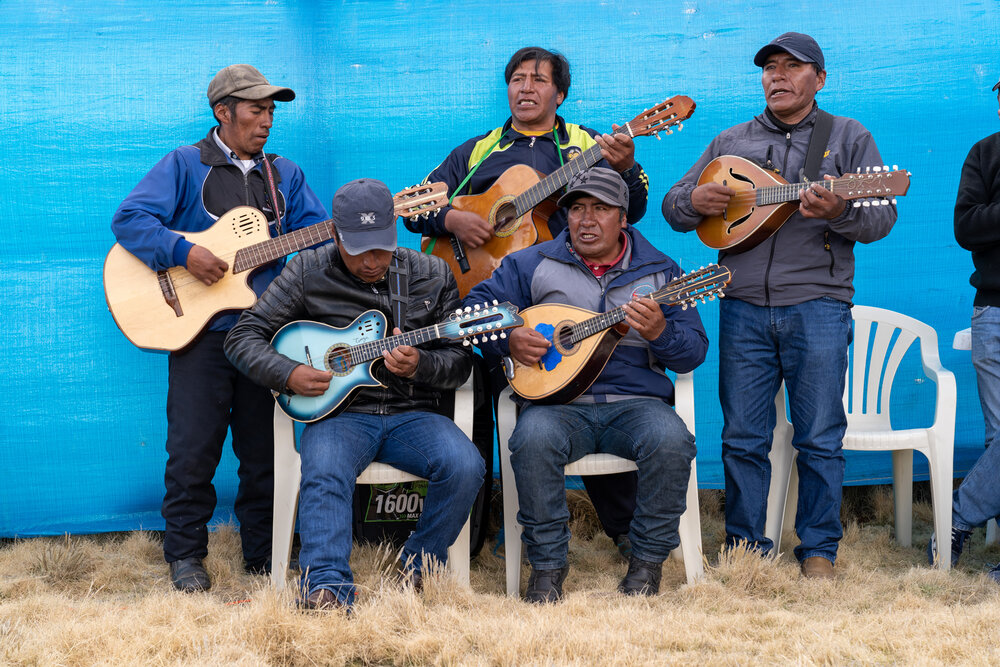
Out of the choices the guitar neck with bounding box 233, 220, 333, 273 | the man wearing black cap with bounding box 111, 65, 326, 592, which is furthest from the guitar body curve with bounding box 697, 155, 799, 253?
the man wearing black cap with bounding box 111, 65, 326, 592

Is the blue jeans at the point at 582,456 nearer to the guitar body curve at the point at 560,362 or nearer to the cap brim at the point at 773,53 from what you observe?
the guitar body curve at the point at 560,362

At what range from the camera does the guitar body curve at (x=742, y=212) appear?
356cm

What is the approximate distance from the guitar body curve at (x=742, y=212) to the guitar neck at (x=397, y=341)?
1.12 metres

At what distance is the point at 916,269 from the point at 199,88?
3307mm

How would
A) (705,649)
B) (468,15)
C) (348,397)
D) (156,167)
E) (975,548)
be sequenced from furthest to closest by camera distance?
1. (468,15)
2. (975,548)
3. (156,167)
4. (348,397)
5. (705,649)

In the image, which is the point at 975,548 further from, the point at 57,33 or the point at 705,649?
the point at 57,33

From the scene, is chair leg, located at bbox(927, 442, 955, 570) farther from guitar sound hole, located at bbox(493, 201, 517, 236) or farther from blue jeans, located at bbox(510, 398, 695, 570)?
guitar sound hole, located at bbox(493, 201, 517, 236)

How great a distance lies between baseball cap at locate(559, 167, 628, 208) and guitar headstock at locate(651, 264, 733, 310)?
1.27 feet

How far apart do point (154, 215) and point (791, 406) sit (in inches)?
99.4

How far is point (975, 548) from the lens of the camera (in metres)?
4.04

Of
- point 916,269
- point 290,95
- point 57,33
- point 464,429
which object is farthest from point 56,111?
point 916,269

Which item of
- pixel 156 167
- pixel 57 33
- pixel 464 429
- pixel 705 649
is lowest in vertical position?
pixel 705 649

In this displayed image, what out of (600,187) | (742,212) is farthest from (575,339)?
(742,212)

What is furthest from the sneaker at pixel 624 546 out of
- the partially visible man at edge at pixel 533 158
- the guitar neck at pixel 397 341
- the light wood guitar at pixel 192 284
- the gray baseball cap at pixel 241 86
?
the gray baseball cap at pixel 241 86
